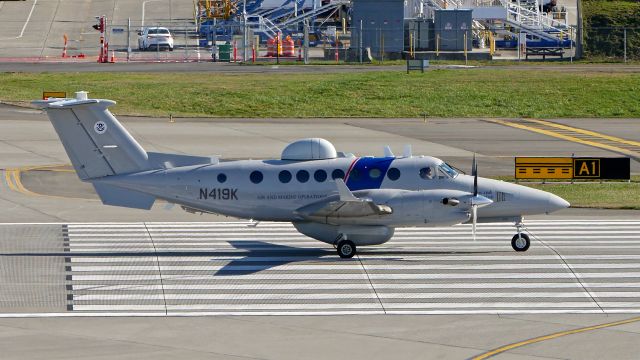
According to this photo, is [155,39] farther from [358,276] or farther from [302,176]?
[358,276]

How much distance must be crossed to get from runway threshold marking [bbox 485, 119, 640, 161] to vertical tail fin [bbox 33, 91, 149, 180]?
27.4 metres

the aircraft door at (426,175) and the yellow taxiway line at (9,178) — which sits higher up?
the aircraft door at (426,175)

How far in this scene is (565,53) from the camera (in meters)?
95.7

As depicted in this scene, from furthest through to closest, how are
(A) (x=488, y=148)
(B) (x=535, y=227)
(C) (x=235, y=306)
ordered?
(A) (x=488, y=148)
(B) (x=535, y=227)
(C) (x=235, y=306)

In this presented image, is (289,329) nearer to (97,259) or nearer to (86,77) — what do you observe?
(97,259)

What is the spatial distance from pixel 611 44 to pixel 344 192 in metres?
65.2

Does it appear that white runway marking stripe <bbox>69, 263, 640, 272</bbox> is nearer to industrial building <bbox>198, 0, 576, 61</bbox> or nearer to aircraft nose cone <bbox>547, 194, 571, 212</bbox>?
aircraft nose cone <bbox>547, 194, 571, 212</bbox>

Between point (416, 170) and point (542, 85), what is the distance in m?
44.0

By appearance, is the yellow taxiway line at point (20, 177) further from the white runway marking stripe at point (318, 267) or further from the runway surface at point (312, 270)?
the white runway marking stripe at point (318, 267)

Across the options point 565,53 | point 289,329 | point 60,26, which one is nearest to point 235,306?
point 289,329

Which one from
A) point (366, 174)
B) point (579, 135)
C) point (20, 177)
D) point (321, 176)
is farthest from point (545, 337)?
point (579, 135)

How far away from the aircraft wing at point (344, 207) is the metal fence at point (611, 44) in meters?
63.7

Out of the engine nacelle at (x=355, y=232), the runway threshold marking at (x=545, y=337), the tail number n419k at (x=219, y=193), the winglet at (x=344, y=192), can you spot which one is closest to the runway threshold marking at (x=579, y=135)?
the engine nacelle at (x=355, y=232)

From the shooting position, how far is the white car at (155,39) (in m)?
95.4
